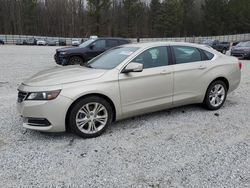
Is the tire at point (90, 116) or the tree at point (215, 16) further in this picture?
the tree at point (215, 16)

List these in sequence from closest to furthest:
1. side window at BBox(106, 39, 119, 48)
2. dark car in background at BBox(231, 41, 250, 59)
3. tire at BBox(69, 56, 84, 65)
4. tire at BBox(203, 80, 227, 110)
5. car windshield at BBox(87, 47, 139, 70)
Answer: car windshield at BBox(87, 47, 139, 70), tire at BBox(203, 80, 227, 110), tire at BBox(69, 56, 84, 65), side window at BBox(106, 39, 119, 48), dark car in background at BBox(231, 41, 250, 59)

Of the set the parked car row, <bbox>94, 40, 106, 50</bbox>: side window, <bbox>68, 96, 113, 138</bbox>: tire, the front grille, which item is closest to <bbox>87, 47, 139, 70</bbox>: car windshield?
<bbox>68, 96, 113, 138</bbox>: tire

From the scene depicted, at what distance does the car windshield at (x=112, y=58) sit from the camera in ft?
14.5

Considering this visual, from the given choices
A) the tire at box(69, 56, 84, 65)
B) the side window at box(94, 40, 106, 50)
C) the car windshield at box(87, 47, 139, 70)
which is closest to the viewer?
the car windshield at box(87, 47, 139, 70)

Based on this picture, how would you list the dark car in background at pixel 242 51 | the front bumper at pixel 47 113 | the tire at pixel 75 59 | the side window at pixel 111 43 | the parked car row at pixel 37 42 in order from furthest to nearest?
the parked car row at pixel 37 42 < the dark car in background at pixel 242 51 < the side window at pixel 111 43 < the tire at pixel 75 59 < the front bumper at pixel 47 113

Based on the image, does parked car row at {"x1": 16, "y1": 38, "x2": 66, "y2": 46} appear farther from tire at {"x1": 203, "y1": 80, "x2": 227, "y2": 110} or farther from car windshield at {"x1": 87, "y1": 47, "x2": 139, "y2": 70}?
tire at {"x1": 203, "y1": 80, "x2": 227, "y2": 110}

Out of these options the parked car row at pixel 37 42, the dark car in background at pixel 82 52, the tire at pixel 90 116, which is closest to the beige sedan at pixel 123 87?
the tire at pixel 90 116

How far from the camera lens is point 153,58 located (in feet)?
15.0

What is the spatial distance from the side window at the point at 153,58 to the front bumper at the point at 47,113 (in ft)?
4.98

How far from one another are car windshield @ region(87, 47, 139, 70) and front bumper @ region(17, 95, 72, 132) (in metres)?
1.11

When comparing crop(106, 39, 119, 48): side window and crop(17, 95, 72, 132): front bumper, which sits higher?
crop(106, 39, 119, 48): side window

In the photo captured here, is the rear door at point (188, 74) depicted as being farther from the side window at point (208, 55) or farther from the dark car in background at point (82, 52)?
the dark car in background at point (82, 52)

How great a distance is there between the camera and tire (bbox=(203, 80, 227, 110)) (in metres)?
5.21

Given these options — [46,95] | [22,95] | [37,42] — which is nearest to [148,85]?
[46,95]
